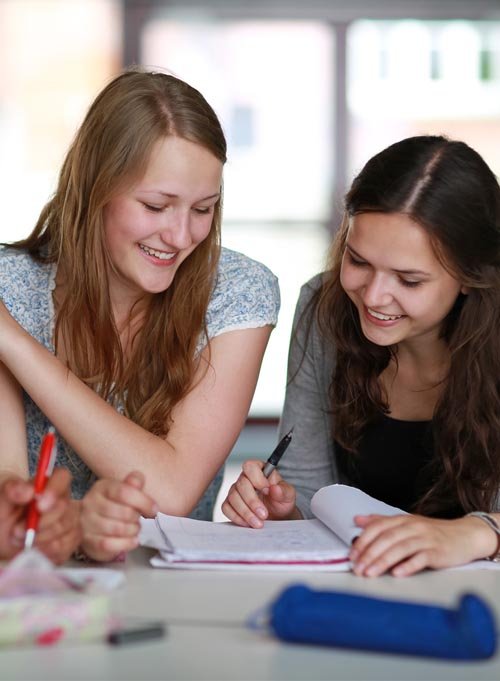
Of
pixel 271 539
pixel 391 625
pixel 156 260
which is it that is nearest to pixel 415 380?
pixel 156 260

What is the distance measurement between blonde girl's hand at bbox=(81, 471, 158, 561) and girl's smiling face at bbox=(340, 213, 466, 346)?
569 millimetres

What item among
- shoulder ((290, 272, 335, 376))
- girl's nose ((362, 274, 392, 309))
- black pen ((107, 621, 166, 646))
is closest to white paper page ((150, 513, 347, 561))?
black pen ((107, 621, 166, 646))

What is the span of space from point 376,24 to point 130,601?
5056mm

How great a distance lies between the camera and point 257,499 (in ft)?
4.60

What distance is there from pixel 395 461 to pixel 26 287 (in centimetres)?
70

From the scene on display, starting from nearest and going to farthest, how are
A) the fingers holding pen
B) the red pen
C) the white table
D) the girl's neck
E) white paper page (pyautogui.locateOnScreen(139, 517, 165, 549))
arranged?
1. the white table
2. the red pen
3. white paper page (pyautogui.locateOnScreen(139, 517, 165, 549))
4. the fingers holding pen
5. the girl's neck

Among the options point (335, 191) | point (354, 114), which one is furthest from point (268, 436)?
point (354, 114)

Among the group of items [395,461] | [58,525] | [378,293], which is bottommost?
[395,461]

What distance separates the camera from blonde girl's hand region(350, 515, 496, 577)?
3.85 feet

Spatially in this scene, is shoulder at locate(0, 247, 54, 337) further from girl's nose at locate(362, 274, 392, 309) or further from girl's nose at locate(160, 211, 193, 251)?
girl's nose at locate(362, 274, 392, 309)

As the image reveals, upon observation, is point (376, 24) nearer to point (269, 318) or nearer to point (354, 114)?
point (354, 114)

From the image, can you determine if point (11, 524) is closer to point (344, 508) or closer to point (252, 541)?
point (252, 541)

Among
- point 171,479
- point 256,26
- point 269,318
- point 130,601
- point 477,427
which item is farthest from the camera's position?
point 256,26

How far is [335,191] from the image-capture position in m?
5.69
